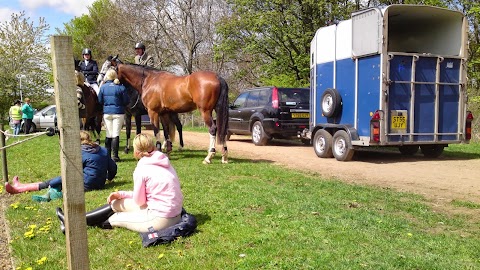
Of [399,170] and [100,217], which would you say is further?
[399,170]

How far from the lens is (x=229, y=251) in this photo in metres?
4.36

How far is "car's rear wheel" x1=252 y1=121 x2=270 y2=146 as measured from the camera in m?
15.5

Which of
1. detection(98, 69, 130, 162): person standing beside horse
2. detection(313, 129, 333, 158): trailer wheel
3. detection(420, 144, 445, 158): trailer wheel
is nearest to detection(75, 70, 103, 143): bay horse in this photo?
detection(98, 69, 130, 162): person standing beside horse

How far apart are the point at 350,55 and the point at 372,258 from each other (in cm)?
793

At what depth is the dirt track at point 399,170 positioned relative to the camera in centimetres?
775

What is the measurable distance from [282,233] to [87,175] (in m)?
3.86

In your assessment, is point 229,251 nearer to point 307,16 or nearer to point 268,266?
point 268,266

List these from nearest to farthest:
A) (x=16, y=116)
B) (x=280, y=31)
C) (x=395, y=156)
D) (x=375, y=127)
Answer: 1. (x=375, y=127)
2. (x=395, y=156)
3. (x=16, y=116)
4. (x=280, y=31)

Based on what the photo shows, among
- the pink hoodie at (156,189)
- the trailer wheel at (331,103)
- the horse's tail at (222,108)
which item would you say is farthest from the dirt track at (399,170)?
the pink hoodie at (156,189)

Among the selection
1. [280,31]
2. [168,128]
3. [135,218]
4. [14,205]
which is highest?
[280,31]

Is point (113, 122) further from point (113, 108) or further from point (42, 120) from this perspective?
point (42, 120)

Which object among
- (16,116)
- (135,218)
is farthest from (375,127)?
(16,116)

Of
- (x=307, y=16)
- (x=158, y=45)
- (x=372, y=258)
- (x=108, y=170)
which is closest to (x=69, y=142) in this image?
(x=372, y=258)

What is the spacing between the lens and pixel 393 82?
1043cm
